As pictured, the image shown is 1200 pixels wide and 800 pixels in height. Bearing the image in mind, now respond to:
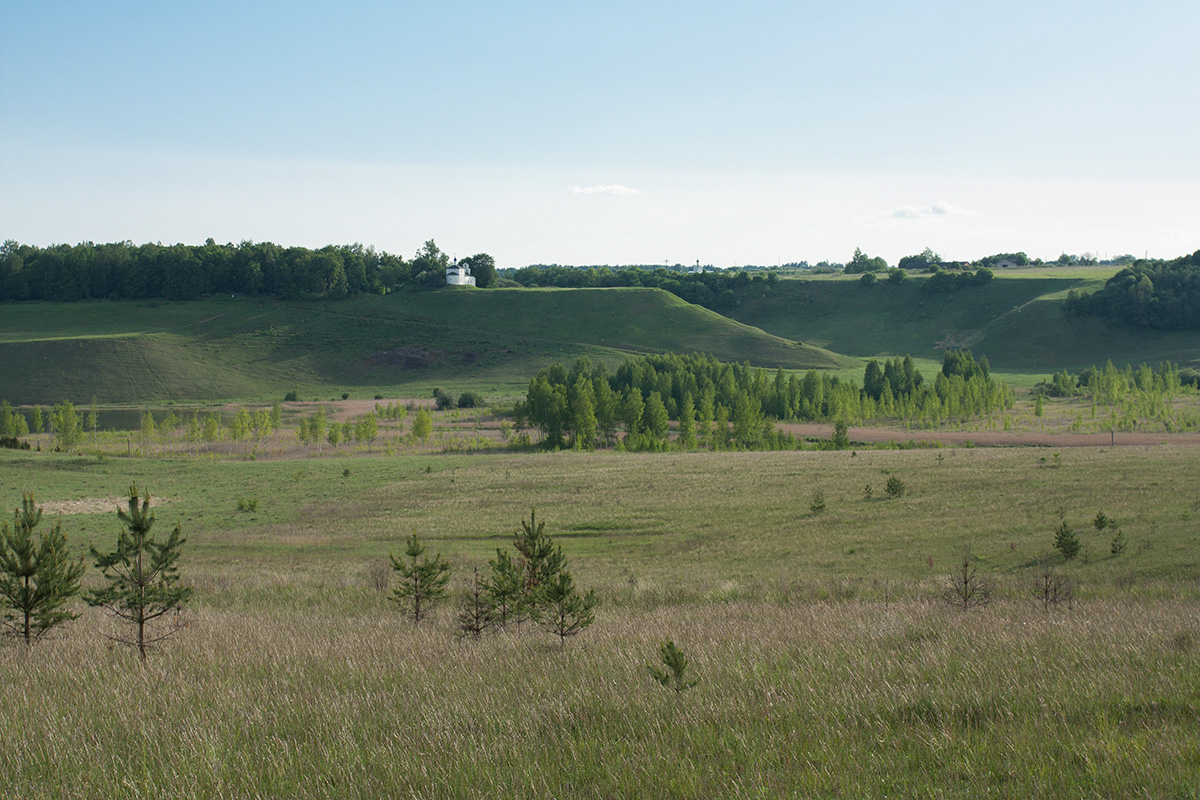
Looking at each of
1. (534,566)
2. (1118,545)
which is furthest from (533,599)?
(1118,545)

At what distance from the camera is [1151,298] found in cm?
15762

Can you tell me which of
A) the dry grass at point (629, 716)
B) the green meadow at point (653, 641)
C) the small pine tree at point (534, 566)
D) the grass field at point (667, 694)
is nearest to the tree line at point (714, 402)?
the green meadow at point (653, 641)

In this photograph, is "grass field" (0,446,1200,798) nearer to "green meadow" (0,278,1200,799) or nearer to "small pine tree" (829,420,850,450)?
"green meadow" (0,278,1200,799)

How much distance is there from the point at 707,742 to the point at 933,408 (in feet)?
277

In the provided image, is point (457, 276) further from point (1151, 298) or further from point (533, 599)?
point (533, 599)

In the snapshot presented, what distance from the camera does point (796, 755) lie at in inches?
251

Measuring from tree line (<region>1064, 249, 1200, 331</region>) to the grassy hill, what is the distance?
56501 mm

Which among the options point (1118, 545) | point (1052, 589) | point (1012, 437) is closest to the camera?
point (1052, 589)

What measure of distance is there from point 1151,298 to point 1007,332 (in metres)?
25.3

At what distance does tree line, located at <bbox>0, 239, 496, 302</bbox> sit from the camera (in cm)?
17212

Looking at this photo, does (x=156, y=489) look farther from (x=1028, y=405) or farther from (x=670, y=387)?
(x=1028, y=405)

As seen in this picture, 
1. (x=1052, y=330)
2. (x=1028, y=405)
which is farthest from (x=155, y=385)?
(x=1052, y=330)

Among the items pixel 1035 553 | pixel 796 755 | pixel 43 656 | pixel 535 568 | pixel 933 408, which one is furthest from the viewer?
pixel 933 408

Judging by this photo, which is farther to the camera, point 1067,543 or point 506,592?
point 1067,543
